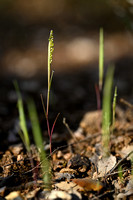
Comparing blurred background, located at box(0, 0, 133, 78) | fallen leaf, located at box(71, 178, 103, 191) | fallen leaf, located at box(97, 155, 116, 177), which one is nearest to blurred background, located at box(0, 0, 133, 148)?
blurred background, located at box(0, 0, 133, 78)

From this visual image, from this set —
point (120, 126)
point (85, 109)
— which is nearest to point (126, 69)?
point (85, 109)

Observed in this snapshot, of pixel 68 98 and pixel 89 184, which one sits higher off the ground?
pixel 68 98

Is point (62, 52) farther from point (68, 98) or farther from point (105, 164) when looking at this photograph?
point (105, 164)

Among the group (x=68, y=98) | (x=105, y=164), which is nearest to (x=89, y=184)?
(x=105, y=164)

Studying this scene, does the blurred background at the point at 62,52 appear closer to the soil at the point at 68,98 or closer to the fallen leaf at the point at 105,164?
the soil at the point at 68,98

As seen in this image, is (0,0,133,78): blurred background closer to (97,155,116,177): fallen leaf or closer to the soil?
the soil

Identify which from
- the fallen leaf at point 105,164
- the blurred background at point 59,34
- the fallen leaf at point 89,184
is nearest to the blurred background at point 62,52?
the blurred background at point 59,34

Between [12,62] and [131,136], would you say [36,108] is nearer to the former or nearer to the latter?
[131,136]
